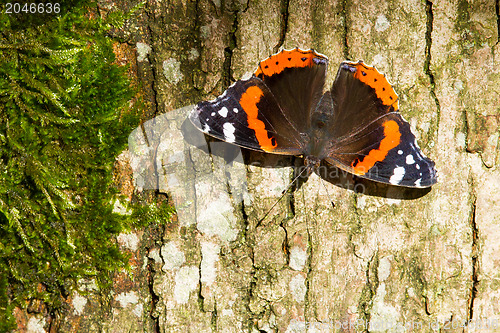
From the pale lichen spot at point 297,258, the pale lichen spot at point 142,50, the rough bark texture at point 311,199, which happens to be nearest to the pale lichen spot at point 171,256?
the rough bark texture at point 311,199

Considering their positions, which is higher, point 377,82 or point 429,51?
point 429,51

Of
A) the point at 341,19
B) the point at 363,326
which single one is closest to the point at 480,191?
the point at 363,326

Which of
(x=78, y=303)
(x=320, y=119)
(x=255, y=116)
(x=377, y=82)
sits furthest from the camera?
(x=320, y=119)

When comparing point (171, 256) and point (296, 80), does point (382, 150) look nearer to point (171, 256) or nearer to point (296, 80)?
point (296, 80)

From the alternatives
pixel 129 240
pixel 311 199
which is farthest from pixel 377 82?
pixel 129 240

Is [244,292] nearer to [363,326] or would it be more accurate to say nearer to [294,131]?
[363,326]

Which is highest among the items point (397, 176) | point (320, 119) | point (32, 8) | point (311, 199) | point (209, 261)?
point (32, 8)

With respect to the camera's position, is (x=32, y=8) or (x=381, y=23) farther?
(x=381, y=23)

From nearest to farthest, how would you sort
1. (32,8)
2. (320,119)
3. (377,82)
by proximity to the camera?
(32,8) < (377,82) < (320,119)
